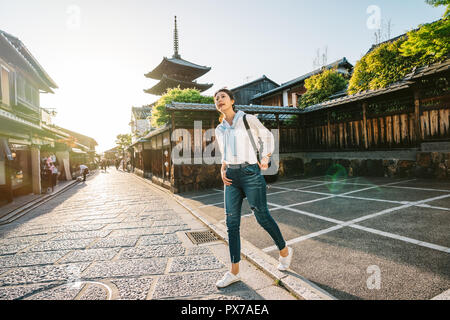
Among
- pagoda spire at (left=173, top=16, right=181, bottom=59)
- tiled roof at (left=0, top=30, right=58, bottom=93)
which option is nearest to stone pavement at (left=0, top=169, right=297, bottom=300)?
tiled roof at (left=0, top=30, right=58, bottom=93)

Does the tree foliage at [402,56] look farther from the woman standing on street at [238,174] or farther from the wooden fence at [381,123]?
the woman standing on street at [238,174]

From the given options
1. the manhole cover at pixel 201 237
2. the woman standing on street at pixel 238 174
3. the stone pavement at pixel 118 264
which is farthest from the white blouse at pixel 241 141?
the manhole cover at pixel 201 237

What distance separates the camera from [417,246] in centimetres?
297

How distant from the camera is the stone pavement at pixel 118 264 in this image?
2.33 metres

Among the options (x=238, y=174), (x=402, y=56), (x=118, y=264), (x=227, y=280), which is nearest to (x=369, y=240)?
(x=227, y=280)

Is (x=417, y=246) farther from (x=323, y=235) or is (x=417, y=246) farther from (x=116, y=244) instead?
(x=116, y=244)

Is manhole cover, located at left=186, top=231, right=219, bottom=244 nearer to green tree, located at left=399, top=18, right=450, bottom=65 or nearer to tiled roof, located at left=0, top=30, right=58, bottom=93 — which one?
green tree, located at left=399, top=18, right=450, bottom=65

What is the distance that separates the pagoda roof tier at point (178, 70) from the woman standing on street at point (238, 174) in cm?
2712

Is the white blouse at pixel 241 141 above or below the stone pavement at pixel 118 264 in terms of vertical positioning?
above

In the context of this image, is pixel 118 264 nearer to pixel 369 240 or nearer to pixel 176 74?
pixel 369 240

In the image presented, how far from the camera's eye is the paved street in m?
2.21

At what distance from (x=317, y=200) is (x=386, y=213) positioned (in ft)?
6.05

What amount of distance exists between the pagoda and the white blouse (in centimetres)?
2641
